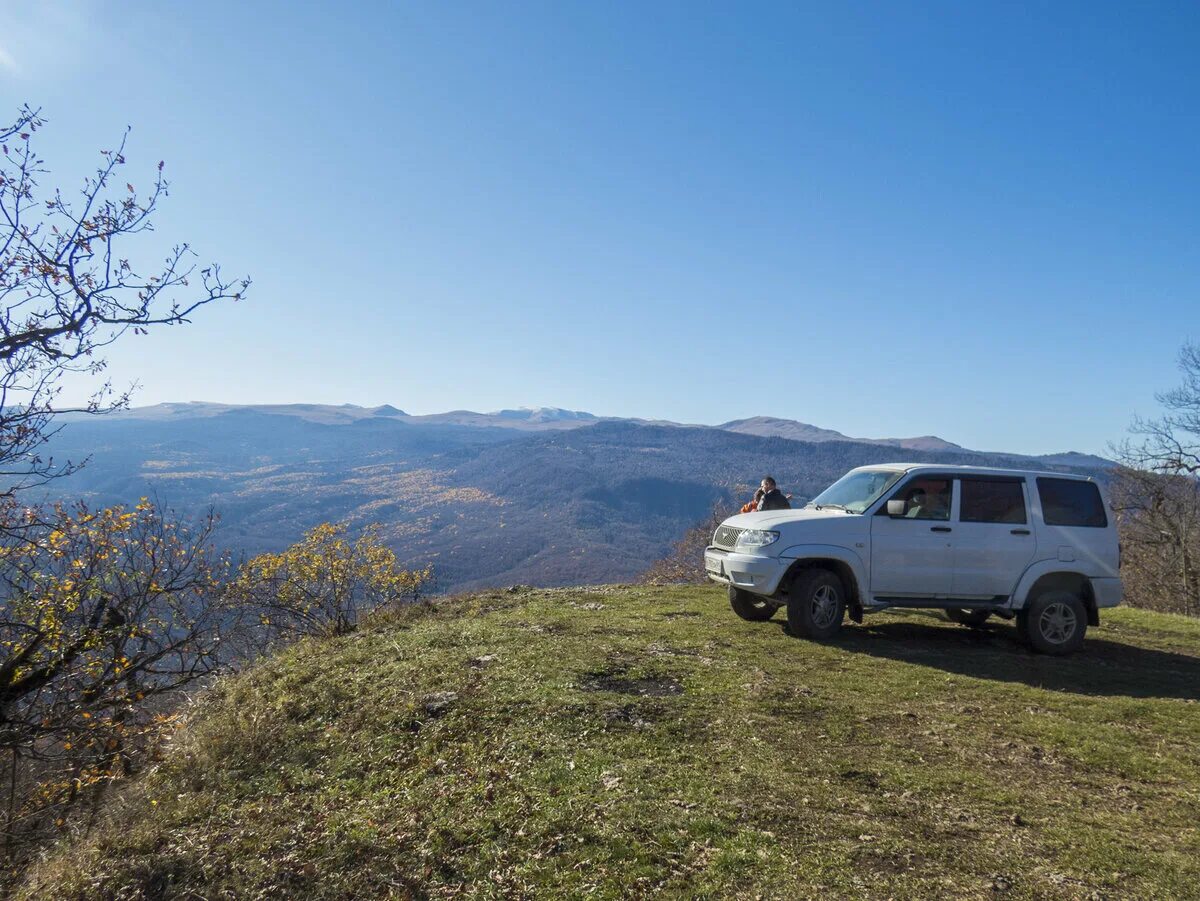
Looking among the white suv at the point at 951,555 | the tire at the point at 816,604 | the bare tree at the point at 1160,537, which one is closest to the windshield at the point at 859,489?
the white suv at the point at 951,555

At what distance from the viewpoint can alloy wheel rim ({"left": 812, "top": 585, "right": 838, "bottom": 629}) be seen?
9.52m

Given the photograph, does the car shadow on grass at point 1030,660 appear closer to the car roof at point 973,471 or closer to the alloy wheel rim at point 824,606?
the alloy wheel rim at point 824,606

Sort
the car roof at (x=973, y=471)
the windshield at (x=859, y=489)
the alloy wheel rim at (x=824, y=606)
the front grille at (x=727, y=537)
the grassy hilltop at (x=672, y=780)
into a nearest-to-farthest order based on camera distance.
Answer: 1. the grassy hilltop at (x=672, y=780)
2. the alloy wheel rim at (x=824, y=606)
3. the car roof at (x=973, y=471)
4. the windshield at (x=859, y=489)
5. the front grille at (x=727, y=537)

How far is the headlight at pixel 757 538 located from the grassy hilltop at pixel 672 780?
4.33 ft

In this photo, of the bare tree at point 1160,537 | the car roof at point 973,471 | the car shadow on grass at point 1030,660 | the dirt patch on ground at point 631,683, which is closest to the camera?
the dirt patch on ground at point 631,683

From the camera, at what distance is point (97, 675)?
11.8 metres

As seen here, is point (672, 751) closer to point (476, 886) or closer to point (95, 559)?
point (476, 886)

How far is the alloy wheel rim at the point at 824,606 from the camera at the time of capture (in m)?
9.52

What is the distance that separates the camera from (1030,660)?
363 inches

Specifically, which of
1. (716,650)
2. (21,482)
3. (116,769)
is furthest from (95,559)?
(716,650)

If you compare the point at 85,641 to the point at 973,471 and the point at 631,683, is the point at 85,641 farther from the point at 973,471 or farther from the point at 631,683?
the point at 973,471

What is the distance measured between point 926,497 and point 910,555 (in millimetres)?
847

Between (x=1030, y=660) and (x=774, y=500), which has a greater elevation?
(x=774, y=500)

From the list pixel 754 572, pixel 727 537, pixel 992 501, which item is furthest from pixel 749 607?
pixel 992 501
